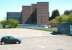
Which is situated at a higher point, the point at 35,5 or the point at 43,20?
the point at 35,5

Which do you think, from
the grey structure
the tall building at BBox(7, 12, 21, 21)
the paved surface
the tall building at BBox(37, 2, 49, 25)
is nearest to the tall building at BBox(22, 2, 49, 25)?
the tall building at BBox(37, 2, 49, 25)

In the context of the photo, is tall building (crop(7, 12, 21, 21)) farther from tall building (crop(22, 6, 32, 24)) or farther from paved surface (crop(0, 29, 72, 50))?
paved surface (crop(0, 29, 72, 50))

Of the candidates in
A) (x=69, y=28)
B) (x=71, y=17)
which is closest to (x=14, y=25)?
(x=71, y=17)

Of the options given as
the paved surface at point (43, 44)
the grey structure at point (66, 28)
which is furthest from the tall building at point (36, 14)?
the paved surface at point (43, 44)

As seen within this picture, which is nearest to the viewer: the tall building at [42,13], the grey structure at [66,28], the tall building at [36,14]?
the grey structure at [66,28]

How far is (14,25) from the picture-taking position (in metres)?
110

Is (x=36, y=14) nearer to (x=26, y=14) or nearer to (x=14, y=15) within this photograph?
Result: (x=26, y=14)

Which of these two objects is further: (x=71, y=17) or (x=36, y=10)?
(x=36, y=10)

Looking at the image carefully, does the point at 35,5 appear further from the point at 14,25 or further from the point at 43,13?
the point at 14,25

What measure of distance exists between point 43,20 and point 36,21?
15.4ft

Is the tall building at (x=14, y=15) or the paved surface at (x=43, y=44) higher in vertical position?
the tall building at (x=14, y=15)

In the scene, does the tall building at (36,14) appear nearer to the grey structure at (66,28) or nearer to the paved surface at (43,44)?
the grey structure at (66,28)

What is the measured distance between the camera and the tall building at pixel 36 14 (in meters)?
120

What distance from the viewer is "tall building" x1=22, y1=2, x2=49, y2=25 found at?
120 m
